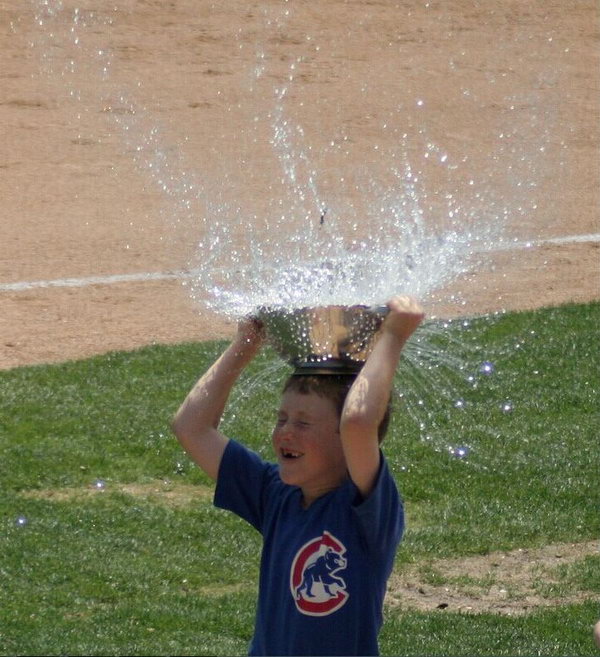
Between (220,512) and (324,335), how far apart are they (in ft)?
9.55

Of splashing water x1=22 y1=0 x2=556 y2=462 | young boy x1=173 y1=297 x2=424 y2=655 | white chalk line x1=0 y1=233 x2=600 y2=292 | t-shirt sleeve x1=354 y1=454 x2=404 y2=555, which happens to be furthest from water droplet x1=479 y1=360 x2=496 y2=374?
t-shirt sleeve x1=354 y1=454 x2=404 y2=555

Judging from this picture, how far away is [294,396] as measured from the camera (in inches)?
104

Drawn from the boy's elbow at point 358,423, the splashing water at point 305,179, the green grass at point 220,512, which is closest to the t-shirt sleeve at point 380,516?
the boy's elbow at point 358,423

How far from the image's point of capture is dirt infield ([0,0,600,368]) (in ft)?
27.4

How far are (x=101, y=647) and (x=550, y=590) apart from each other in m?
1.68

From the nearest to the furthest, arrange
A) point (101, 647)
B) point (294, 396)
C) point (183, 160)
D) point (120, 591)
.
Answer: point (294, 396), point (101, 647), point (120, 591), point (183, 160)

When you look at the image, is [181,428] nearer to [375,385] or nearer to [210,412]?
[210,412]

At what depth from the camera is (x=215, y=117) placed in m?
11.7

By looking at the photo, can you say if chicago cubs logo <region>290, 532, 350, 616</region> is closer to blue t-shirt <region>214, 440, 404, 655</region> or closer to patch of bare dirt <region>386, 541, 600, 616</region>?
blue t-shirt <region>214, 440, 404, 655</region>

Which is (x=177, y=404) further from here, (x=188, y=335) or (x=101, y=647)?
(x=101, y=647)

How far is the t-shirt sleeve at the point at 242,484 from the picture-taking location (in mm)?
2809

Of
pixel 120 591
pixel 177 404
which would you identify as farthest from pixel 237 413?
pixel 120 591

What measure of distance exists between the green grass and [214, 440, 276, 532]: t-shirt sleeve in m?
0.52

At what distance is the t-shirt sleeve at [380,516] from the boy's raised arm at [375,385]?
68mm
